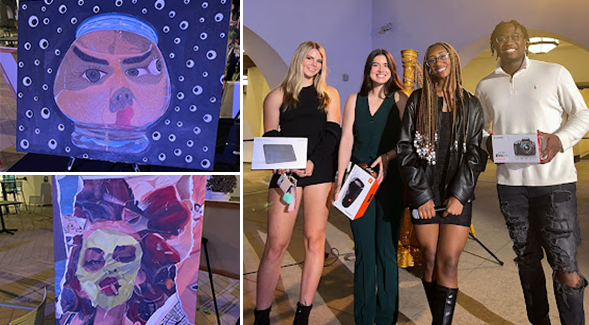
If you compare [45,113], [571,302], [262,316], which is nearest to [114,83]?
[45,113]

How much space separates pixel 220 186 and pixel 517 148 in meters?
1.25

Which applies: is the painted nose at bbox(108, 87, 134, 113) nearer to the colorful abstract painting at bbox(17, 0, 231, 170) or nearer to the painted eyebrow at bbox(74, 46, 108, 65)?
the colorful abstract painting at bbox(17, 0, 231, 170)

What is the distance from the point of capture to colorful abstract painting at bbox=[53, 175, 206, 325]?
1.67 m

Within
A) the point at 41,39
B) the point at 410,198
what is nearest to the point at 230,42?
the point at 41,39

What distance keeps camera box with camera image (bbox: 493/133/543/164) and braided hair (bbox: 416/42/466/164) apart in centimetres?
14

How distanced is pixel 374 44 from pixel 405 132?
17.6 ft

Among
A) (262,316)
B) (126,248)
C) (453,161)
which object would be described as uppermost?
(453,161)

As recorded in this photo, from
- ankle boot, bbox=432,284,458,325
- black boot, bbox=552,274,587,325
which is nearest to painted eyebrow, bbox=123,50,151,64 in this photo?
ankle boot, bbox=432,284,458,325

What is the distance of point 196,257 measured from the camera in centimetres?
173

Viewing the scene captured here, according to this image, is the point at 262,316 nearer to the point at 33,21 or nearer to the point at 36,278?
the point at 33,21

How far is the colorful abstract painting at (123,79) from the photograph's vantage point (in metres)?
1.51

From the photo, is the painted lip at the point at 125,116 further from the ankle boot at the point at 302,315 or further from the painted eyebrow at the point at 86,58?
the ankle boot at the point at 302,315

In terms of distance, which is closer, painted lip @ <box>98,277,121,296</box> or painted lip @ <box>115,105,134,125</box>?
painted lip @ <box>115,105,134,125</box>

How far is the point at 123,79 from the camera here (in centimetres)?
154
